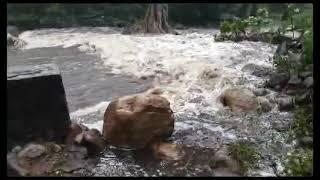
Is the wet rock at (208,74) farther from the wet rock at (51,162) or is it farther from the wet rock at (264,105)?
the wet rock at (51,162)

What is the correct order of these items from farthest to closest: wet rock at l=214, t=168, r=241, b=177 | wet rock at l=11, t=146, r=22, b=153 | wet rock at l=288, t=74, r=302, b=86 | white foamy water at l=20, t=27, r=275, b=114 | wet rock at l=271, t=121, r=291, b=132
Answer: white foamy water at l=20, t=27, r=275, b=114
wet rock at l=288, t=74, r=302, b=86
wet rock at l=271, t=121, r=291, b=132
wet rock at l=11, t=146, r=22, b=153
wet rock at l=214, t=168, r=241, b=177

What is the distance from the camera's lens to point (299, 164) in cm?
546

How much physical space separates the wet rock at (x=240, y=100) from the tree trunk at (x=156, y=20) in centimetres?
794

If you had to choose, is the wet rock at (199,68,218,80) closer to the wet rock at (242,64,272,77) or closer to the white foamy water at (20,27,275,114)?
the white foamy water at (20,27,275,114)

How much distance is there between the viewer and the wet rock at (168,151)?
5.92 m

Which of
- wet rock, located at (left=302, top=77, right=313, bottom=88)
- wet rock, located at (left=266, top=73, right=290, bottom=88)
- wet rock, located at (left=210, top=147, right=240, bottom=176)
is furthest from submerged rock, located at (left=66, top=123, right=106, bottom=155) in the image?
wet rock, located at (left=266, top=73, right=290, bottom=88)

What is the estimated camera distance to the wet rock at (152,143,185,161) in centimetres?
592

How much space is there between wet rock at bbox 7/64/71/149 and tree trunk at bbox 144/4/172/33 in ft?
32.3

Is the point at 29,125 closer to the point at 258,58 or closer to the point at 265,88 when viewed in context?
the point at 265,88

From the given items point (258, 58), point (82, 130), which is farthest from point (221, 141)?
point (258, 58)

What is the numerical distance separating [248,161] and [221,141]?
31.0 inches

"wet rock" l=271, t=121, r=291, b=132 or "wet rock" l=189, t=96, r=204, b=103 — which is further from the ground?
"wet rock" l=189, t=96, r=204, b=103
